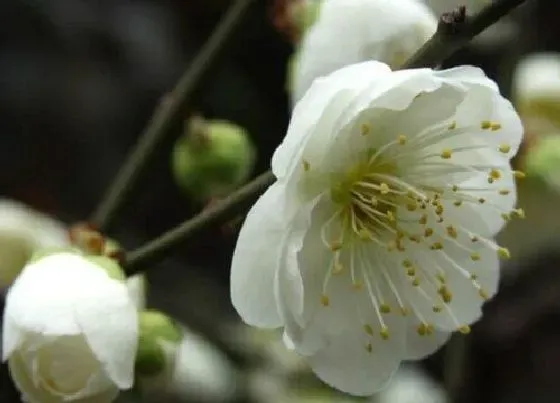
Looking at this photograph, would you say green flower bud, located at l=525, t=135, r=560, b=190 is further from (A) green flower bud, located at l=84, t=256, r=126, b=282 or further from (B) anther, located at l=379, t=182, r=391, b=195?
(A) green flower bud, located at l=84, t=256, r=126, b=282

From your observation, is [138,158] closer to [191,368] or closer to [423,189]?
[423,189]

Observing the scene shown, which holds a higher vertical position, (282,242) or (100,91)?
(282,242)

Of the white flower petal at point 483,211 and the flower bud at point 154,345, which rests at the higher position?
the white flower petal at point 483,211

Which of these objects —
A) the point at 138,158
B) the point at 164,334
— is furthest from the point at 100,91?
the point at 164,334

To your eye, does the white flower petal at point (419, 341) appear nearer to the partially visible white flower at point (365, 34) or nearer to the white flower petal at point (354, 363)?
the white flower petal at point (354, 363)

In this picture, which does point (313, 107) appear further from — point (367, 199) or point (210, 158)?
point (210, 158)

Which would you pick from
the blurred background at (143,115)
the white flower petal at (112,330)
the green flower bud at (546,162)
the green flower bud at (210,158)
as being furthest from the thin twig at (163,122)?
the blurred background at (143,115)

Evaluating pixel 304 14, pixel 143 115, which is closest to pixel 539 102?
pixel 304 14
